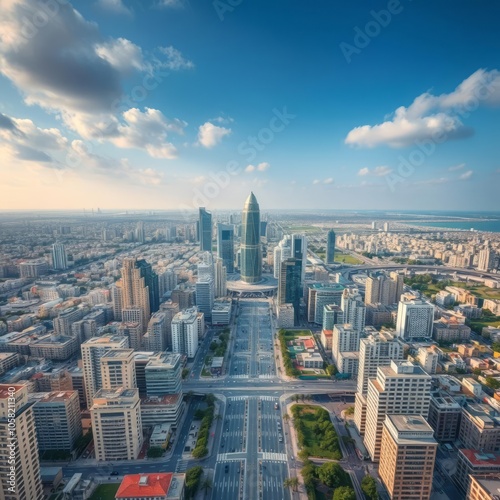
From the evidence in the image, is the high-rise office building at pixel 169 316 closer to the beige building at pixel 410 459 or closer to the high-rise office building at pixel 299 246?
the high-rise office building at pixel 299 246

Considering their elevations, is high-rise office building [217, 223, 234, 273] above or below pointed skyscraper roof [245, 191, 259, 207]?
below

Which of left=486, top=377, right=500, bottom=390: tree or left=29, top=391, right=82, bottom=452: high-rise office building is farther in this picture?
left=486, top=377, right=500, bottom=390: tree

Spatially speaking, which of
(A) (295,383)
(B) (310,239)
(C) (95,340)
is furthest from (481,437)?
(B) (310,239)

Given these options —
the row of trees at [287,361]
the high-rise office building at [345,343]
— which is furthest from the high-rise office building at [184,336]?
the high-rise office building at [345,343]

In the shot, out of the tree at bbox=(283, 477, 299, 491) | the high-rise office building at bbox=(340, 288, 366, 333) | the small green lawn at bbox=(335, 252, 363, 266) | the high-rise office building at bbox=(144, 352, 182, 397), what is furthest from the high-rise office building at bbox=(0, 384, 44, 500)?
the small green lawn at bbox=(335, 252, 363, 266)

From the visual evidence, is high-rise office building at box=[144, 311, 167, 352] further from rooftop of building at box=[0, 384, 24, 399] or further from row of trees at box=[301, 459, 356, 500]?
row of trees at box=[301, 459, 356, 500]

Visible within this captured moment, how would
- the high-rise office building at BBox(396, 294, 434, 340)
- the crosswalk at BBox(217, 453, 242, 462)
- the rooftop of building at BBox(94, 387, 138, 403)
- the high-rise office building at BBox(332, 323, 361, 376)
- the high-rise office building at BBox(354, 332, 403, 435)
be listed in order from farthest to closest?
the high-rise office building at BBox(396, 294, 434, 340) → the high-rise office building at BBox(332, 323, 361, 376) → the high-rise office building at BBox(354, 332, 403, 435) → the rooftop of building at BBox(94, 387, 138, 403) → the crosswalk at BBox(217, 453, 242, 462)

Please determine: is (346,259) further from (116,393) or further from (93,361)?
(116,393)
